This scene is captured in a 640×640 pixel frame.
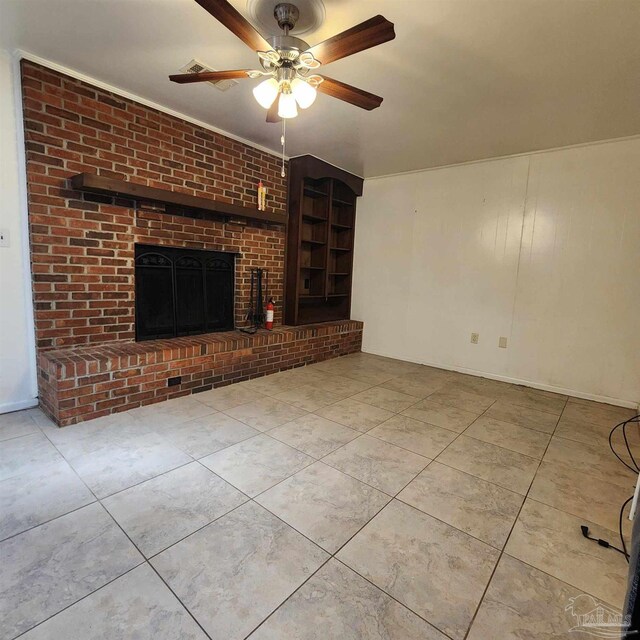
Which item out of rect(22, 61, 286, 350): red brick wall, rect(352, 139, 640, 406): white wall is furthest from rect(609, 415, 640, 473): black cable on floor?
rect(22, 61, 286, 350): red brick wall

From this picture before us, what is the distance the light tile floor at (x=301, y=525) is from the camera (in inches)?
42.2

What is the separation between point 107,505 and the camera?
→ 1521 mm

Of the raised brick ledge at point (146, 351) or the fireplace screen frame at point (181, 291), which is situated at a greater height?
the fireplace screen frame at point (181, 291)

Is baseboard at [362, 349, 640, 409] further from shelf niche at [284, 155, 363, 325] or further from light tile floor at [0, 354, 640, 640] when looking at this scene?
shelf niche at [284, 155, 363, 325]

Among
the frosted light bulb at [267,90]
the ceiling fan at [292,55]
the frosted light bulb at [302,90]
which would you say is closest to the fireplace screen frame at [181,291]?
the ceiling fan at [292,55]

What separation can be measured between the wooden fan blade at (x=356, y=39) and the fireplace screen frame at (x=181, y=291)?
83.3 inches

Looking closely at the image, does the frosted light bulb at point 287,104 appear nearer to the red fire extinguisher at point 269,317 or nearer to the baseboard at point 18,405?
the red fire extinguisher at point 269,317

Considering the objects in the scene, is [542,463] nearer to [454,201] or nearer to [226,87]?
[454,201]

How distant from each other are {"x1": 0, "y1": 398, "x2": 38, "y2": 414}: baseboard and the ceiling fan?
2366 mm

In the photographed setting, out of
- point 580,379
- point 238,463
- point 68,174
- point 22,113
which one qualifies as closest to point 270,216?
point 68,174

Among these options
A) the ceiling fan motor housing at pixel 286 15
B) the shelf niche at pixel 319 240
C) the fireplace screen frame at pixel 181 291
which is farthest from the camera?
the shelf niche at pixel 319 240

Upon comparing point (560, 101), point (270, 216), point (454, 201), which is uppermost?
point (560, 101)

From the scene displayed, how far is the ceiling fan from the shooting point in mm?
1397

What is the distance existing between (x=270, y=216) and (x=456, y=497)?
2.99m
